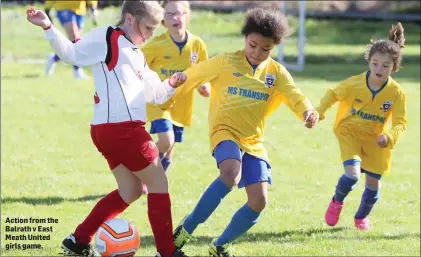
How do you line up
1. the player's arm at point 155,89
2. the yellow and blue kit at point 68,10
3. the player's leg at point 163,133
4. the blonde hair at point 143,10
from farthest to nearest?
1. the yellow and blue kit at point 68,10
2. the player's leg at point 163,133
3. the player's arm at point 155,89
4. the blonde hair at point 143,10

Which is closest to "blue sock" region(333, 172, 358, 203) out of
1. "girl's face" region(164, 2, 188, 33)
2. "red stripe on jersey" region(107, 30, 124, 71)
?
"girl's face" region(164, 2, 188, 33)

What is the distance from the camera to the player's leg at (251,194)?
567 cm

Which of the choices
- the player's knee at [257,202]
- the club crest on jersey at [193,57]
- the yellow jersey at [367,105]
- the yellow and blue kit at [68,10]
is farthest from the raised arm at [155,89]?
the yellow and blue kit at [68,10]

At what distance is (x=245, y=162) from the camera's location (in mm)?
5773

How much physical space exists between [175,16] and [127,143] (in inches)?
98.6

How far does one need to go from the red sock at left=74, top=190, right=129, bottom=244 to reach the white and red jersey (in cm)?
58

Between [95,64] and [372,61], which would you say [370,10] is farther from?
[95,64]

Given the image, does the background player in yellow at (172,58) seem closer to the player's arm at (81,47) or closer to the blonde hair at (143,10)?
the blonde hair at (143,10)

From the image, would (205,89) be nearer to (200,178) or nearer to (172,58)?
(172,58)

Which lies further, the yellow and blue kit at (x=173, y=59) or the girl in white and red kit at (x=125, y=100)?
the yellow and blue kit at (x=173, y=59)

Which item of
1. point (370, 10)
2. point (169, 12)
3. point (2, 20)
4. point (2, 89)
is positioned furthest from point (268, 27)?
point (370, 10)

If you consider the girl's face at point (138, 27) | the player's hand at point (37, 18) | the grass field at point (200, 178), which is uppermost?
the player's hand at point (37, 18)

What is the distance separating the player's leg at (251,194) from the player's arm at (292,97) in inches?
16.8

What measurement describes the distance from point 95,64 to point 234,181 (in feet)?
3.93
